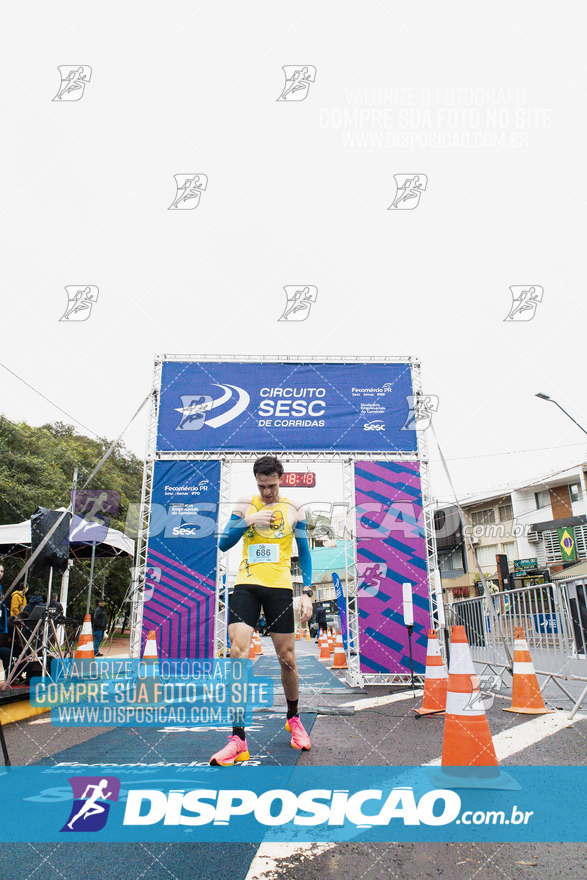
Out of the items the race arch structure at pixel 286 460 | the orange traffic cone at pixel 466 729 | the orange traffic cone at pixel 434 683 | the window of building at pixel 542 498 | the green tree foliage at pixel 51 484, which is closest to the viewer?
the orange traffic cone at pixel 466 729

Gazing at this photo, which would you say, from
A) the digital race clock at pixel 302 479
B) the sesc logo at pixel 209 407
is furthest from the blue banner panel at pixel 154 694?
the sesc logo at pixel 209 407

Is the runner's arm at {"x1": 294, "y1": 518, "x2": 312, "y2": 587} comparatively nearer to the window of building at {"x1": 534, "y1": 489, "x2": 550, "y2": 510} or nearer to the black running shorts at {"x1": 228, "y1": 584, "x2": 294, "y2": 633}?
the black running shorts at {"x1": 228, "y1": 584, "x2": 294, "y2": 633}

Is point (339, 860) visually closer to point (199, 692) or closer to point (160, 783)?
point (160, 783)

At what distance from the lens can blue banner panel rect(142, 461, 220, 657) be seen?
9930mm

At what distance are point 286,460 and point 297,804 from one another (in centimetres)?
818

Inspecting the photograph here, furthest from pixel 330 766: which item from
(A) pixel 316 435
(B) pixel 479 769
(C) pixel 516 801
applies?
(A) pixel 316 435

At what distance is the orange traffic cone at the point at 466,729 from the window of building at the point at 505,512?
37.3 m

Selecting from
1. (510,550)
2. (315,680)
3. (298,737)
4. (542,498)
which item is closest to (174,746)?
(298,737)

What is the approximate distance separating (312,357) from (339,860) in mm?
9550

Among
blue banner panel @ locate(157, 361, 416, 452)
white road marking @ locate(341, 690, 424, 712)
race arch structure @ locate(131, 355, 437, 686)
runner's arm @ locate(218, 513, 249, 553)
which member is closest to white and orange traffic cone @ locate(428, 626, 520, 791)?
runner's arm @ locate(218, 513, 249, 553)

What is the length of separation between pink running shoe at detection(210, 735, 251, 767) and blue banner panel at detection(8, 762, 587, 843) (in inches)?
2.5

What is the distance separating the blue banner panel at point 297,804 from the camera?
2184mm

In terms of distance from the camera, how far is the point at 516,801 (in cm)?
253

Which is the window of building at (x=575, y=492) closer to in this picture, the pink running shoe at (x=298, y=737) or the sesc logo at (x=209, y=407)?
the sesc logo at (x=209, y=407)
